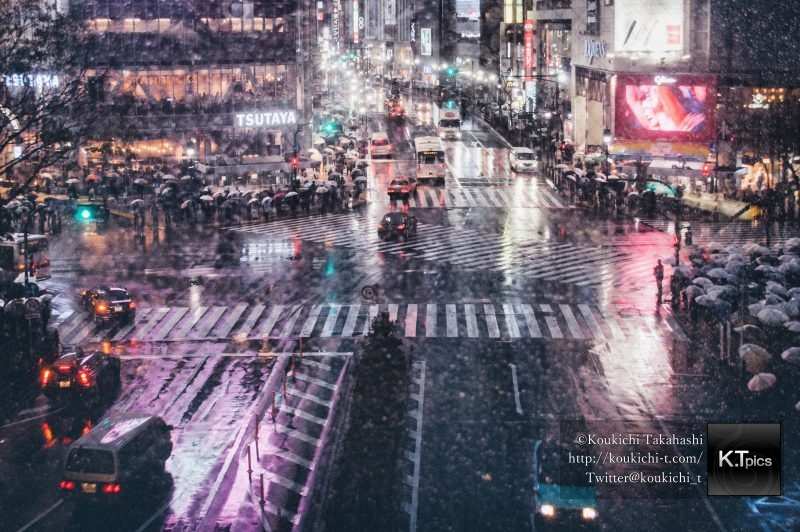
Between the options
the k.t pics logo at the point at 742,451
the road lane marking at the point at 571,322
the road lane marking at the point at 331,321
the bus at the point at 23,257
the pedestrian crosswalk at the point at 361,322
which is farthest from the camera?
the bus at the point at 23,257

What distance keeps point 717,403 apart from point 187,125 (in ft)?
208

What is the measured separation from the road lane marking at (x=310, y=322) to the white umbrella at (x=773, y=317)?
1411 cm

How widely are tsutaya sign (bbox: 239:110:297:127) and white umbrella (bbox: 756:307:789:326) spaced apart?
58390 millimetres

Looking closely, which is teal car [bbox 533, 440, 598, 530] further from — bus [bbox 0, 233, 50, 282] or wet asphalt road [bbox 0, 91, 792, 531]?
bus [bbox 0, 233, 50, 282]

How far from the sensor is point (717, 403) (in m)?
25.1

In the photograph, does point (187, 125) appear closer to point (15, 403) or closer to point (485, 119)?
point (485, 119)

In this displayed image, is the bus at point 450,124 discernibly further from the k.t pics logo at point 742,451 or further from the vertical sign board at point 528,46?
the k.t pics logo at point 742,451

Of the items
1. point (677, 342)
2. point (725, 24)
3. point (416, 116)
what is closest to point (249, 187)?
point (725, 24)

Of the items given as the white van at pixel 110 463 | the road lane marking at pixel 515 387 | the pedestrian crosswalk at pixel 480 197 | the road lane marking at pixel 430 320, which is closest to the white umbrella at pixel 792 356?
the road lane marking at pixel 515 387

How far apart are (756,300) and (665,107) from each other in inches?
1485

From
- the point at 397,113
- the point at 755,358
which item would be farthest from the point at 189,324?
the point at 397,113

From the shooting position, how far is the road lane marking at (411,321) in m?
32.1

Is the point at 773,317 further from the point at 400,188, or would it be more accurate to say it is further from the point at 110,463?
the point at 400,188

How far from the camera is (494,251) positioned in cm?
4600
